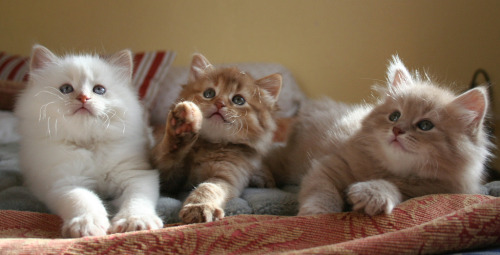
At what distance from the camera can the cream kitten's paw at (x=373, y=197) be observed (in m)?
1.03

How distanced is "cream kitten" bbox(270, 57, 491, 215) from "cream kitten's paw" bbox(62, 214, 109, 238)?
0.55 m

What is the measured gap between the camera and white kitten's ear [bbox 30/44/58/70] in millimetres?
1374

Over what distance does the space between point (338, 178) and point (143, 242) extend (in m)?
0.73

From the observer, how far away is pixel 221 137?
150cm

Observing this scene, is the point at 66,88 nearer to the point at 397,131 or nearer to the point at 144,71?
the point at 397,131

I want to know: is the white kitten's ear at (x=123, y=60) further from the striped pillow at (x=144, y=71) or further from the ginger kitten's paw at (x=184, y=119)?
the striped pillow at (x=144, y=71)

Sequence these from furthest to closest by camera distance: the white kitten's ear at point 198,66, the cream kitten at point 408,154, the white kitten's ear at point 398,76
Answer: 1. the white kitten's ear at point 198,66
2. the white kitten's ear at point 398,76
3. the cream kitten at point 408,154

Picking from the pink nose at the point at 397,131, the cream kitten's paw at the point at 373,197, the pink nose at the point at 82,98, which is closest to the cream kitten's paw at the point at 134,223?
the pink nose at the point at 82,98

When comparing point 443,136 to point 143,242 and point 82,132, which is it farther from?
point 82,132

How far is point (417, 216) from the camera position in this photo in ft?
3.34

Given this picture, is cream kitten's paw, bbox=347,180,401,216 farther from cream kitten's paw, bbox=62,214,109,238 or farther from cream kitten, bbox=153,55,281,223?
cream kitten's paw, bbox=62,214,109,238

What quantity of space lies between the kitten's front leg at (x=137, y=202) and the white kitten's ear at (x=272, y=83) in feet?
1.98

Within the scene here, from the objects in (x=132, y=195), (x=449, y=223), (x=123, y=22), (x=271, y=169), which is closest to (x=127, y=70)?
(x=132, y=195)

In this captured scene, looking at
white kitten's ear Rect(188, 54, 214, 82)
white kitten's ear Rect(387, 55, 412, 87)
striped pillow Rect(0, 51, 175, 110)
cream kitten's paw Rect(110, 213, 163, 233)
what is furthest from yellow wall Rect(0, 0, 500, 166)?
cream kitten's paw Rect(110, 213, 163, 233)
